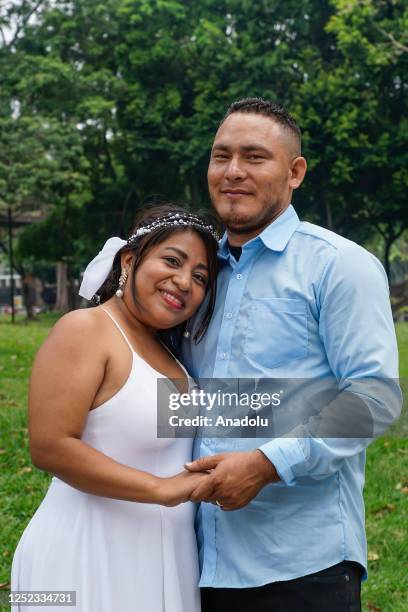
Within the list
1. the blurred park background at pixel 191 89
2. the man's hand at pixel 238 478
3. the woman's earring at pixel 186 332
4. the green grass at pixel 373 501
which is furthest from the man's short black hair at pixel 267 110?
the blurred park background at pixel 191 89

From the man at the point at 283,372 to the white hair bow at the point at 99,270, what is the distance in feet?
1.37

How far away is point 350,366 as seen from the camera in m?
2.49

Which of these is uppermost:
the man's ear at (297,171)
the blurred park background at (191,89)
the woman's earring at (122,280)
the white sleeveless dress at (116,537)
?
the blurred park background at (191,89)

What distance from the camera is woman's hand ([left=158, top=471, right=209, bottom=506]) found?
97.0 inches

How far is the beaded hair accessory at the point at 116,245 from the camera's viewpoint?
281 centimetres

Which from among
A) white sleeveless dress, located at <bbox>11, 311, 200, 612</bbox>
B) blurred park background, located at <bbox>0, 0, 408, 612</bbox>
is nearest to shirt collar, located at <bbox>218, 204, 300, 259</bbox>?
white sleeveless dress, located at <bbox>11, 311, 200, 612</bbox>

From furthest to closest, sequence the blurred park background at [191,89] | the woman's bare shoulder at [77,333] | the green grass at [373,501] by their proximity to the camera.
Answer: the blurred park background at [191,89] < the green grass at [373,501] < the woman's bare shoulder at [77,333]

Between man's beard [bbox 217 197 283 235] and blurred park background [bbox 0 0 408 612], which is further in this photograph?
blurred park background [bbox 0 0 408 612]

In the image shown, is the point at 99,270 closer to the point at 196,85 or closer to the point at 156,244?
the point at 156,244

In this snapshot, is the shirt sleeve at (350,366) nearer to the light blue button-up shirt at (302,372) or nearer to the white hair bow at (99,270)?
the light blue button-up shirt at (302,372)

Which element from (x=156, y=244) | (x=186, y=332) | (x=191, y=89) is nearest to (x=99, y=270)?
(x=156, y=244)

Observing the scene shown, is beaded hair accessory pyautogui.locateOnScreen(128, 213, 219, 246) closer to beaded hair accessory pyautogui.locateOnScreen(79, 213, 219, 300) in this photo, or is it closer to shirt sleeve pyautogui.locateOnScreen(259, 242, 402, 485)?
beaded hair accessory pyautogui.locateOnScreen(79, 213, 219, 300)

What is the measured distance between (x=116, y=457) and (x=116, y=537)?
258 mm

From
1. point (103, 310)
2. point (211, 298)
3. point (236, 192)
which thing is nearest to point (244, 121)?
point (236, 192)
